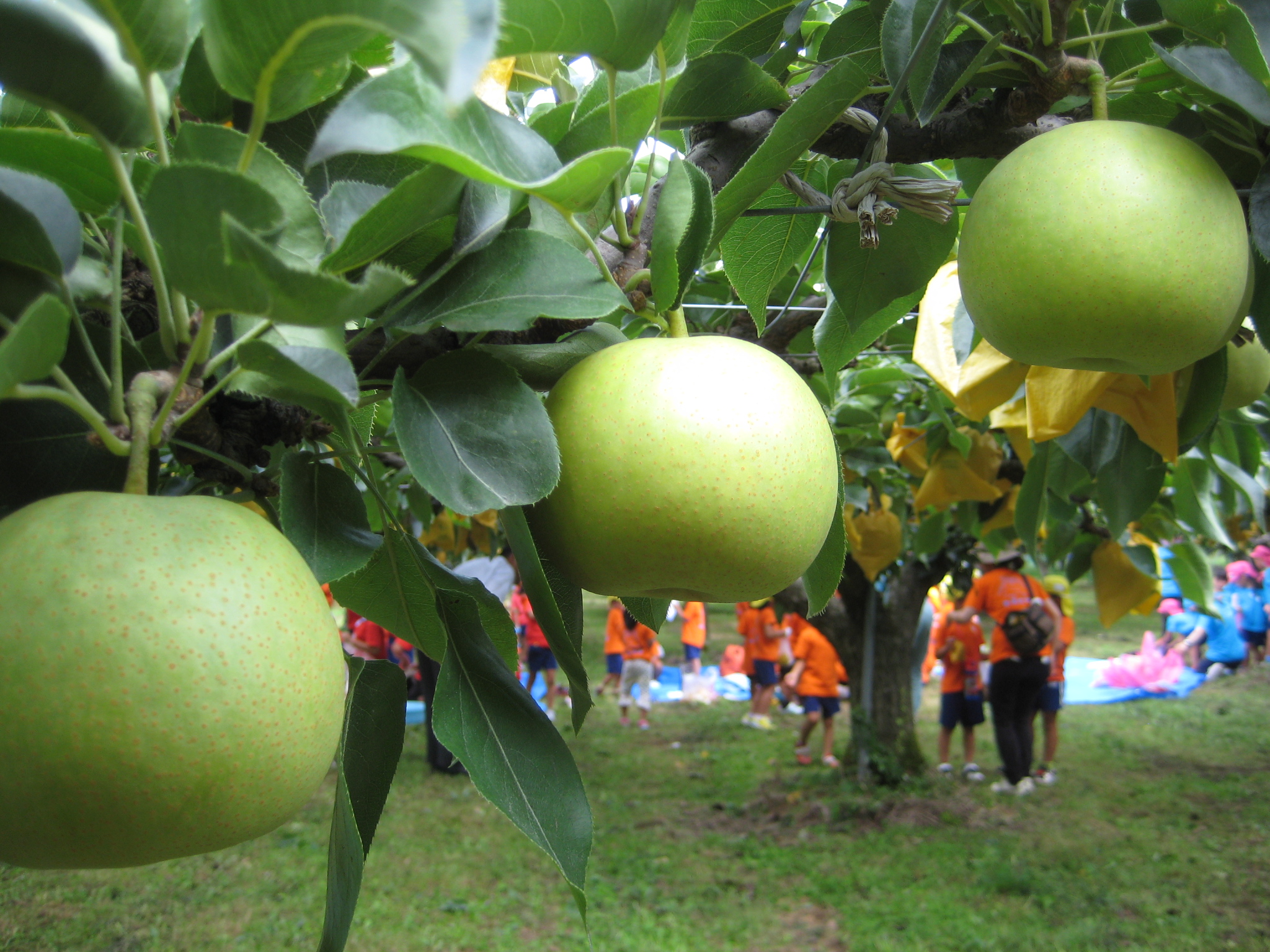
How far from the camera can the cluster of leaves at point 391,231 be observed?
0.40 meters

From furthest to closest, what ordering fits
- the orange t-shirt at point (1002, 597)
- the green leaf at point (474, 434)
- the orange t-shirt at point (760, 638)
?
the orange t-shirt at point (760, 638)
the orange t-shirt at point (1002, 597)
the green leaf at point (474, 434)

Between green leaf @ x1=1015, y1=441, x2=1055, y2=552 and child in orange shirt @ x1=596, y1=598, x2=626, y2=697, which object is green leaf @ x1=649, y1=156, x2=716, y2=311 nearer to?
green leaf @ x1=1015, y1=441, x2=1055, y2=552

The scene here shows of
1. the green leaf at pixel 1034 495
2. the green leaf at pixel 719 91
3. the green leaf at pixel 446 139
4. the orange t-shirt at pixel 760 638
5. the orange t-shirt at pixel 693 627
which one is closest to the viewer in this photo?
the green leaf at pixel 446 139

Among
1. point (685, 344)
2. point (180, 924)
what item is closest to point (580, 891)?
point (685, 344)

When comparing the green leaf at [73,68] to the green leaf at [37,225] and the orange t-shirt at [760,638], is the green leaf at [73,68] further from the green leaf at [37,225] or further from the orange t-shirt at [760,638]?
the orange t-shirt at [760,638]

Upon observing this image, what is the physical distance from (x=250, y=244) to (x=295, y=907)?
5.34m

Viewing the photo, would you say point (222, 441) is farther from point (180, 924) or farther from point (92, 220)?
point (180, 924)

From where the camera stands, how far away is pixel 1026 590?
618cm

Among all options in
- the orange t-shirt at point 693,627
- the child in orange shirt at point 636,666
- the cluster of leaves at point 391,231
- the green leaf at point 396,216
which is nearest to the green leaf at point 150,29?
the cluster of leaves at point 391,231

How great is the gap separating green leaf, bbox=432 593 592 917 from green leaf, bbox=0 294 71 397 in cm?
30

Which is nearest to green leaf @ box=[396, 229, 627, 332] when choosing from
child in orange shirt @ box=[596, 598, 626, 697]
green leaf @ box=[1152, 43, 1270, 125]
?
green leaf @ box=[1152, 43, 1270, 125]

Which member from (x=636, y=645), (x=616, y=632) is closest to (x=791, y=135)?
(x=636, y=645)

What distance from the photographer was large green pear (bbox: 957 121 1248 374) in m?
0.69

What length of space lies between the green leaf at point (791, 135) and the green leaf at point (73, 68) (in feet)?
1.37
